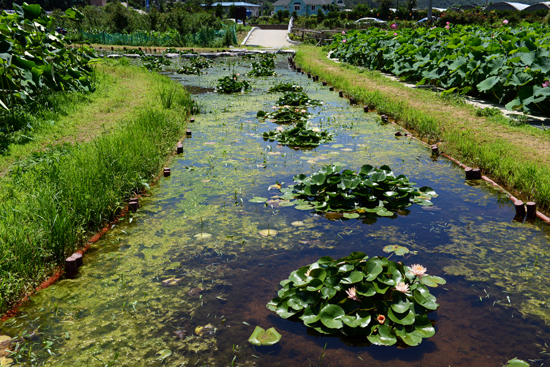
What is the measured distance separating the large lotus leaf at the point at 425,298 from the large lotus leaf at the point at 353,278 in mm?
393

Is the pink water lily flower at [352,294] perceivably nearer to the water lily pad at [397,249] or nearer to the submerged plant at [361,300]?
the submerged plant at [361,300]

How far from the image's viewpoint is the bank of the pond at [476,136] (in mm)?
4910

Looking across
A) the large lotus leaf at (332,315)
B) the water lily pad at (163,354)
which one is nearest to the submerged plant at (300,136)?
the large lotus leaf at (332,315)

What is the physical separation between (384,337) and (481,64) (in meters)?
8.87

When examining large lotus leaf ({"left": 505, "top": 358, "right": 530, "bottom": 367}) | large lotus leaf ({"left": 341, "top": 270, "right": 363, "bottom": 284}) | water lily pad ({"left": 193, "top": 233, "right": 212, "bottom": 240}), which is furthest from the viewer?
water lily pad ({"left": 193, "top": 233, "right": 212, "bottom": 240})

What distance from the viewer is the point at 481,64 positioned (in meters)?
9.56

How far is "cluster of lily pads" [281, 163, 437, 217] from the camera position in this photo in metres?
4.54

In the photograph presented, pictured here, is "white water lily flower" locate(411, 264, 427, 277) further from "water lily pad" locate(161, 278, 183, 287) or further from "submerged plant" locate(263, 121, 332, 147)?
"submerged plant" locate(263, 121, 332, 147)

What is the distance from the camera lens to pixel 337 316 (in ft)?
9.04

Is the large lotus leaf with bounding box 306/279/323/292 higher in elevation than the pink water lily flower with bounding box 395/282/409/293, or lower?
lower

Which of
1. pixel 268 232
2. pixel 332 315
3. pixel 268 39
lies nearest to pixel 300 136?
pixel 268 232

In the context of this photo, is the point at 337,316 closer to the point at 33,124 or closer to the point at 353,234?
the point at 353,234

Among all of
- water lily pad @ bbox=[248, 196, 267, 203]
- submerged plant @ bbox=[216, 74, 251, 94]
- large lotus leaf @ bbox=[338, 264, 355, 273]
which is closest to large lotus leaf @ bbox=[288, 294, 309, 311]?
large lotus leaf @ bbox=[338, 264, 355, 273]

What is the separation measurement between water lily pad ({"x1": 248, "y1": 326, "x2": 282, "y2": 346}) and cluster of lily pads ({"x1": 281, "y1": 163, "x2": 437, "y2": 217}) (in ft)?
6.56
